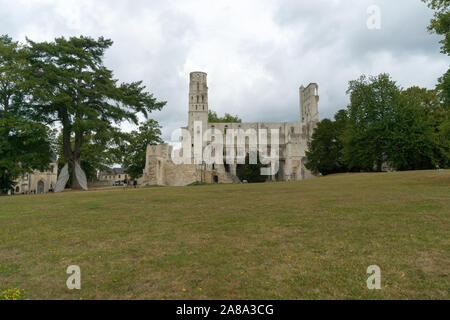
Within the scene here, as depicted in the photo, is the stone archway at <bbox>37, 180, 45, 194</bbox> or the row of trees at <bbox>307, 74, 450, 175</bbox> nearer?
the row of trees at <bbox>307, 74, 450, 175</bbox>

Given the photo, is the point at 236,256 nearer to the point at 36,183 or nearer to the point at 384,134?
the point at 384,134

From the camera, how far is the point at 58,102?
90.3 ft

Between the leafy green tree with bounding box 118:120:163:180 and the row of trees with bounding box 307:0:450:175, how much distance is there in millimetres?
28759

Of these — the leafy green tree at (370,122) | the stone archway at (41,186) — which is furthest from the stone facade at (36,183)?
the leafy green tree at (370,122)

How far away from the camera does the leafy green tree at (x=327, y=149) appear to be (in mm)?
39969

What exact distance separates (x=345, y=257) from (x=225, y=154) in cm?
5961

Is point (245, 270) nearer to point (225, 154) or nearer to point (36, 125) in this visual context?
point (36, 125)

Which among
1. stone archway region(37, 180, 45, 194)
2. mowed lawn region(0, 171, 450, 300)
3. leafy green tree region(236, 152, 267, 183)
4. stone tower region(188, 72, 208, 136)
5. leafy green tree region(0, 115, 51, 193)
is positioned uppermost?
stone tower region(188, 72, 208, 136)

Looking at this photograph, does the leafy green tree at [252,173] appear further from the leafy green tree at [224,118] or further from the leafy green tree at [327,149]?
the leafy green tree at [224,118]

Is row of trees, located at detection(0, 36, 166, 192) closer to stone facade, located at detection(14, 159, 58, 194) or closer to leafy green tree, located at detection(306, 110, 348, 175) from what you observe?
leafy green tree, located at detection(306, 110, 348, 175)

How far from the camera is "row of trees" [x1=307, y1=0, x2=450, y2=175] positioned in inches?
1230

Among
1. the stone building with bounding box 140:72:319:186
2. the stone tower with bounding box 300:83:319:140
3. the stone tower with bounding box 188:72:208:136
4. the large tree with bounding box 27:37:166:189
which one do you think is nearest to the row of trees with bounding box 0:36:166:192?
the large tree with bounding box 27:37:166:189

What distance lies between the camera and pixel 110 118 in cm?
3206

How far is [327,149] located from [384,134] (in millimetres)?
9221
